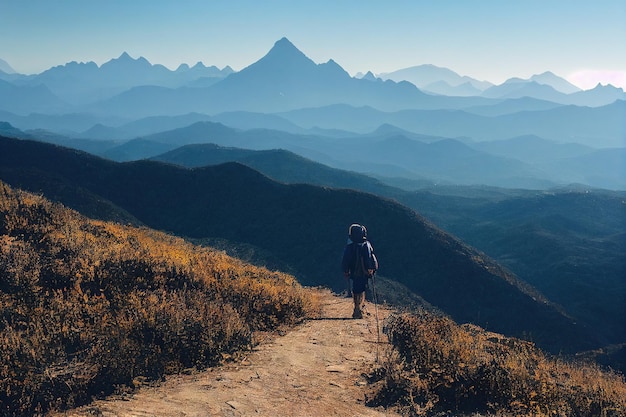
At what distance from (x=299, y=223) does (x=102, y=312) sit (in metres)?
35.3

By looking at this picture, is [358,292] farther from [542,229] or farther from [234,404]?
[542,229]

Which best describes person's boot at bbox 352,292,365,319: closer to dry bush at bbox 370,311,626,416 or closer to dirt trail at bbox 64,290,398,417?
dirt trail at bbox 64,290,398,417

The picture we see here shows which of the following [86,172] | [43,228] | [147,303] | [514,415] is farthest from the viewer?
[86,172]

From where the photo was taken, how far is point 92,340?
19.7ft

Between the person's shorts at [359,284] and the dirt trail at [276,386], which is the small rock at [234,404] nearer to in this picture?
the dirt trail at [276,386]

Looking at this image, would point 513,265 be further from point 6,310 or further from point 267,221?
point 6,310

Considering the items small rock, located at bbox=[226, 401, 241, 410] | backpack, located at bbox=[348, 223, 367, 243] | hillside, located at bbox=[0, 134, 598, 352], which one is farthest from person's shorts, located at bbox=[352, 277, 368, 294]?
hillside, located at bbox=[0, 134, 598, 352]

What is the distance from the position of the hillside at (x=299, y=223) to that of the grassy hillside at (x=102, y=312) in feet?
79.2

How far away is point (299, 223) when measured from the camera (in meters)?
42.0

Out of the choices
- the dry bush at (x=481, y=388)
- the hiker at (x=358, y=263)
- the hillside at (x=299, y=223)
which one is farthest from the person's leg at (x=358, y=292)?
the hillside at (x=299, y=223)

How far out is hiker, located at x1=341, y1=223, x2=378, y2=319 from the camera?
9984 millimetres

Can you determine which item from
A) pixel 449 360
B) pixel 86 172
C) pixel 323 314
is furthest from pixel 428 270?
pixel 86 172

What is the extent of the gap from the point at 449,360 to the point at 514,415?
1.13m

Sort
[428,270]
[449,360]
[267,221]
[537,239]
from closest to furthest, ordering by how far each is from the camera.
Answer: [449,360], [428,270], [267,221], [537,239]
